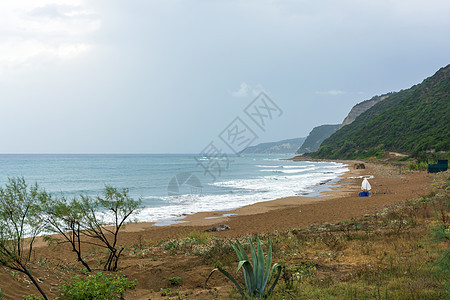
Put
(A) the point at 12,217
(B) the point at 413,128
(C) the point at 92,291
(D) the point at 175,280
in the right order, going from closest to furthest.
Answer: (C) the point at 92,291 < (A) the point at 12,217 < (D) the point at 175,280 < (B) the point at 413,128

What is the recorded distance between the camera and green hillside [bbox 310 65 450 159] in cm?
5685

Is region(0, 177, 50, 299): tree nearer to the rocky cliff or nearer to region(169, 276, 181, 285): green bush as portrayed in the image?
region(169, 276, 181, 285): green bush

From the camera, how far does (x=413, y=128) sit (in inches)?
2682

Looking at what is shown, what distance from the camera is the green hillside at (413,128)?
187 feet

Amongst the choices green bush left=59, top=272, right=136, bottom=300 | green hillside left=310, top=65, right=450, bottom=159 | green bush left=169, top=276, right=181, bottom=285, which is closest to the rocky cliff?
green hillside left=310, top=65, right=450, bottom=159

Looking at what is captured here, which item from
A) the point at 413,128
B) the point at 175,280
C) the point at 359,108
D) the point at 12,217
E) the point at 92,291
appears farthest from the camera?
the point at 359,108

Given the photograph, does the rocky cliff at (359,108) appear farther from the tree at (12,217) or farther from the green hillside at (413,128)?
the tree at (12,217)

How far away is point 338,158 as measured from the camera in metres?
97.6

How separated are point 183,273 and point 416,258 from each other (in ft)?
15.0

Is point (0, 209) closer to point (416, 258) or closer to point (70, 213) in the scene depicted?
point (70, 213)

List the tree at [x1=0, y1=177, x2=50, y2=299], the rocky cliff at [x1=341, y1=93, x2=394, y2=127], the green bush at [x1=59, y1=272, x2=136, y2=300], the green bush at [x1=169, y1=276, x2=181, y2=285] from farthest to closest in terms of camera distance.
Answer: the rocky cliff at [x1=341, y1=93, x2=394, y2=127], the green bush at [x1=169, y1=276, x2=181, y2=285], the tree at [x1=0, y1=177, x2=50, y2=299], the green bush at [x1=59, y1=272, x2=136, y2=300]

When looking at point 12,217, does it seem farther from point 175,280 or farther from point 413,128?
point 413,128

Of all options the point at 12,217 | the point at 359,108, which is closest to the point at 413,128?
the point at 12,217

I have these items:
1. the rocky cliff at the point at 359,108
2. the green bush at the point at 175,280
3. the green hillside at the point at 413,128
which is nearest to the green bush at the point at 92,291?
the green bush at the point at 175,280
